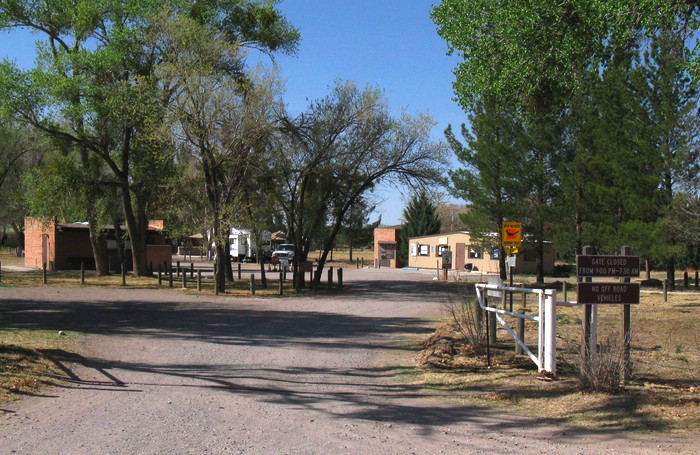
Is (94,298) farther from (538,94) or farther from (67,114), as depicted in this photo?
(538,94)

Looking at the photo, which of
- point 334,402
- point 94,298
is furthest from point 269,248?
point 334,402

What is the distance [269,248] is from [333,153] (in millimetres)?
→ 38281

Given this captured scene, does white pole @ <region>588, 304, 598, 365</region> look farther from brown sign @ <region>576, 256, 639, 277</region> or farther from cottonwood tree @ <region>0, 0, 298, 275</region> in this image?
cottonwood tree @ <region>0, 0, 298, 275</region>

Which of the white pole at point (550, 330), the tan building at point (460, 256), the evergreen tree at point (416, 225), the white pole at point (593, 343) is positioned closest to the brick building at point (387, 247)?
the evergreen tree at point (416, 225)

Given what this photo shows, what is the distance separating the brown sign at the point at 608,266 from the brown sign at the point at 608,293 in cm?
15

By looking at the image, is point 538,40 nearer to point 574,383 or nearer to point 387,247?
point 574,383

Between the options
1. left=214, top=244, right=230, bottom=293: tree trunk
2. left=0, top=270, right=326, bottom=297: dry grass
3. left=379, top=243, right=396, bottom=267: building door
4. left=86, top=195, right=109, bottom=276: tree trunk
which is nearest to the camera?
left=214, top=244, right=230, bottom=293: tree trunk

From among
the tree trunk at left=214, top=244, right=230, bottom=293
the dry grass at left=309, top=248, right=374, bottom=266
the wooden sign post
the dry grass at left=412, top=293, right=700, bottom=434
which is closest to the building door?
the dry grass at left=309, top=248, right=374, bottom=266

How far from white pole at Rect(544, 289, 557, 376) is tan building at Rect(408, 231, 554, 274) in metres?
39.8

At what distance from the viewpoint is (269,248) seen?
2564 inches

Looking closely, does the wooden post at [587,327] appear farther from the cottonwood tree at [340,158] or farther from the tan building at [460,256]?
the tan building at [460,256]

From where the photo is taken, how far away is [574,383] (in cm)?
842

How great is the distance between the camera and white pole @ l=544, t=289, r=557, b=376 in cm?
850

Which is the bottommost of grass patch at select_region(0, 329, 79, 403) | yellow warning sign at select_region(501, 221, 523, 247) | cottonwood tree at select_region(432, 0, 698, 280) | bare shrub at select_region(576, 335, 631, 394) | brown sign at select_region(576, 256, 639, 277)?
grass patch at select_region(0, 329, 79, 403)
